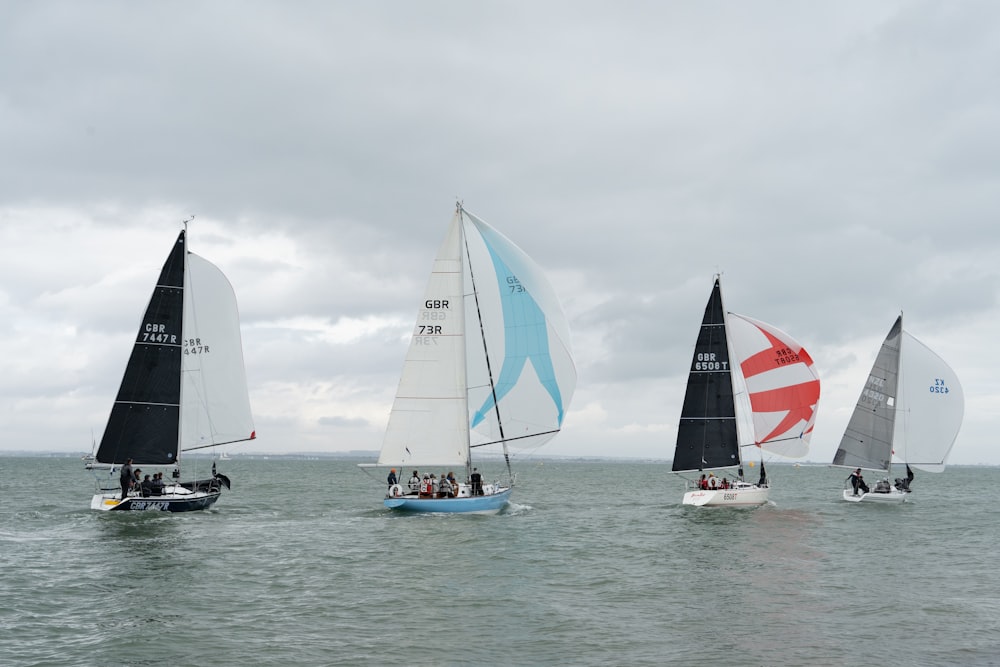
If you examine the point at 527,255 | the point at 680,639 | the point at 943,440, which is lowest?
the point at 680,639

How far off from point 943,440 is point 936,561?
82.0ft

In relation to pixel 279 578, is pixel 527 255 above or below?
above

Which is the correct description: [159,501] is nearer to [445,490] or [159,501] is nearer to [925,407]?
[445,490]

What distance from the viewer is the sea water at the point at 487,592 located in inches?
676

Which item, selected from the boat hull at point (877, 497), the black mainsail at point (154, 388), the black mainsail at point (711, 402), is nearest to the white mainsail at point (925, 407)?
the boat hull at point (877, 497)

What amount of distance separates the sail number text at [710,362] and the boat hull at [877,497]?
14190 millimetres

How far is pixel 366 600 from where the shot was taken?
2169 centimetres

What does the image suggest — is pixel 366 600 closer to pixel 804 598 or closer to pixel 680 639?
pixel 680 639

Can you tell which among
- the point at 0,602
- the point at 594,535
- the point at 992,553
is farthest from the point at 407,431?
the point at 992,553

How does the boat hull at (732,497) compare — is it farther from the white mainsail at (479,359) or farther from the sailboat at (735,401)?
the white mainsail at (479,359)

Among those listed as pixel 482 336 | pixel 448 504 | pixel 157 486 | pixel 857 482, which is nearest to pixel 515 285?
pixel 482 336

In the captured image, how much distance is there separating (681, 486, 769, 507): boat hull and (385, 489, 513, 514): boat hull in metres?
12.1

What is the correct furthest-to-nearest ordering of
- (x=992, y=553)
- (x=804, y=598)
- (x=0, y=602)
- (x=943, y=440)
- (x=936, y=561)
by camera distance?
(x=943, y=440) < (x=992, y=553) < (x=936, y=561) < (x=804, y=598) < (x=0, y=602)

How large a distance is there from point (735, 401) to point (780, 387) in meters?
3.16
